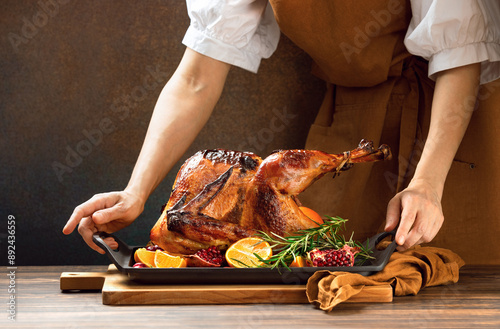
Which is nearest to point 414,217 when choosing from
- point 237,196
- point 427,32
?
A: point 237,196

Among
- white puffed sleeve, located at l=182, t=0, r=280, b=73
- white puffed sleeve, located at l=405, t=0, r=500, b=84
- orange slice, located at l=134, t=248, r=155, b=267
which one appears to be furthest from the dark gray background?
orange slice, located at l=134, t=248, r=155, b=267

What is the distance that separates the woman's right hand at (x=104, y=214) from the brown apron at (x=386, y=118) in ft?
1.91

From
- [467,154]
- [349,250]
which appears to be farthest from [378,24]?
[349,250]

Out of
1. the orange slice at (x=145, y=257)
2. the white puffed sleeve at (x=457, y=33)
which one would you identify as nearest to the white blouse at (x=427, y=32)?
the white puffed sleeve at (x=457, y=33)

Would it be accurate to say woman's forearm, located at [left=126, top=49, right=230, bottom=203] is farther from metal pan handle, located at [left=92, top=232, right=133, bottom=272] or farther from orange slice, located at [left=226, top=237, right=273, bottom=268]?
orange slice, located at [left=226, top=237, right=273, bottom=268]

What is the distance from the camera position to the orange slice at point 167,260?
987 mm

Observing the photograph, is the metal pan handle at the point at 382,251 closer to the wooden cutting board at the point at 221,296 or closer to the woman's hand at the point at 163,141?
the wooden cutting board at the point at 221,296

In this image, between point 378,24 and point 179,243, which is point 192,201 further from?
point 378,24

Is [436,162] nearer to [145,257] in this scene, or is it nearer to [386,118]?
[386,118]

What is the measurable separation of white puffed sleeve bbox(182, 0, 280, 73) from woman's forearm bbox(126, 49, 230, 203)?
3 centimetres

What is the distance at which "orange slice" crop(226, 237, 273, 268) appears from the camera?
3.16ft

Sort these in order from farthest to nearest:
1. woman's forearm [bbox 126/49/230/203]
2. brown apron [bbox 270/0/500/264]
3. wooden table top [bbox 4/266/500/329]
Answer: brown apron [bbox 270/0/500/264] → woman's forearm [bbox 126/49/230/203] → wooden table top [bbox 4/266/500/329]

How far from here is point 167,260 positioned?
3.30 feet

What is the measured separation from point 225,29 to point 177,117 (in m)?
0.26
